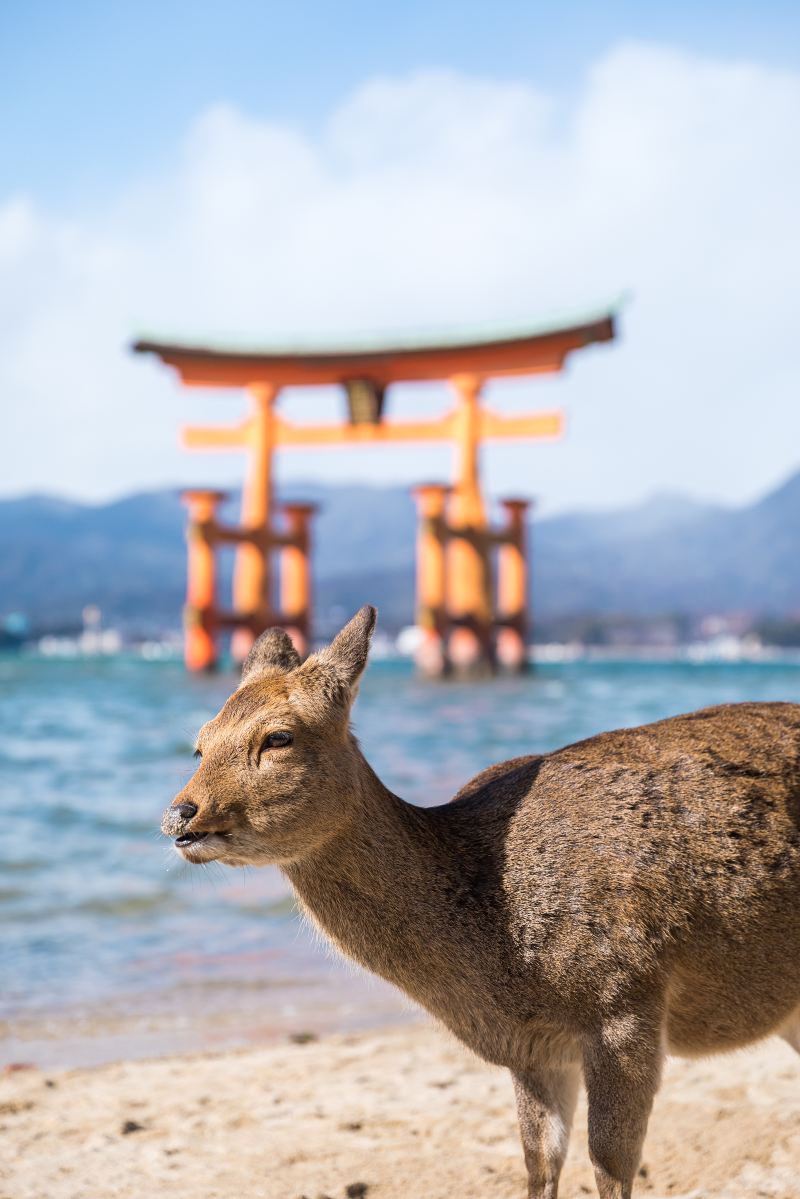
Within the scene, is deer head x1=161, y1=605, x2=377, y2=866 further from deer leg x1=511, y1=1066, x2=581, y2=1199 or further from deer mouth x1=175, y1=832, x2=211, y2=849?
deer leg x1=511, y1=1066, x2=581, y2=1199

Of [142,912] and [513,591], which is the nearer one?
[142,912]

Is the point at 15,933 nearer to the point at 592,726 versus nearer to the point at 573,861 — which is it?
the point at 573,861

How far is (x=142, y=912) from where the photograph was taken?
659cm

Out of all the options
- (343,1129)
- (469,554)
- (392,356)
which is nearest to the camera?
(343,1129)

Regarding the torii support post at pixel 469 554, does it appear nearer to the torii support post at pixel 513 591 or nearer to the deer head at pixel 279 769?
the torii support post at pixel 513 591

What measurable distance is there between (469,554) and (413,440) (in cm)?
248

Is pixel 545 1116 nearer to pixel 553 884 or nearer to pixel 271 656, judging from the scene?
pixel 553 884

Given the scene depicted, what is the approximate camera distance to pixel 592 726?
52.9ft

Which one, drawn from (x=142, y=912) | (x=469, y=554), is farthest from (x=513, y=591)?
(x=142, y=912)

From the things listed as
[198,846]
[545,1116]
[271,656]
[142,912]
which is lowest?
[142,912]

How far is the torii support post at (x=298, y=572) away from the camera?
91.4 feet

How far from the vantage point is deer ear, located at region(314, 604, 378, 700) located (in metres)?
2.38

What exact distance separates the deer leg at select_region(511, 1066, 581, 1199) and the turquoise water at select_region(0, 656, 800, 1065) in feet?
2.51

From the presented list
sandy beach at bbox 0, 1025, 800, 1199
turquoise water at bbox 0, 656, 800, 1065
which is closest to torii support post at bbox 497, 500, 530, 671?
turquoise water at bbox 0, 656, 800, 1065
